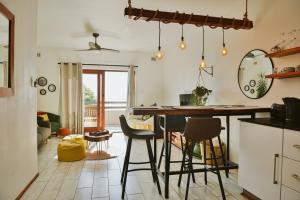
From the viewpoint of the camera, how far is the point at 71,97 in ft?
21.7

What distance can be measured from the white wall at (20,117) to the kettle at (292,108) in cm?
290

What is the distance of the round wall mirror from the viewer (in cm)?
292

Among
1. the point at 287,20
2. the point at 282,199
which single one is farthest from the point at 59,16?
the point at 282,199

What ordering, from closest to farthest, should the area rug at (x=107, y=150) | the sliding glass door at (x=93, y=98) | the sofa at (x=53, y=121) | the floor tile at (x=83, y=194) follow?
the floor tile at (x=83, y=194) < the area rug at (x=107, y=150) < the sofa at (x=53, y=121) < the sliding glass door at (x=93, y=98)

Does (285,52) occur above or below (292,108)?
above

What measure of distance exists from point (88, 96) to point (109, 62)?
134 cm

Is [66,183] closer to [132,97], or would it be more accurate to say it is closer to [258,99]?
[258,99]

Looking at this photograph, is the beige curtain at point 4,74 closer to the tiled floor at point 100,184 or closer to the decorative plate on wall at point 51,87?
the tiled floor at point 100,184

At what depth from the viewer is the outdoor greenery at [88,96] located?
22.8 feet

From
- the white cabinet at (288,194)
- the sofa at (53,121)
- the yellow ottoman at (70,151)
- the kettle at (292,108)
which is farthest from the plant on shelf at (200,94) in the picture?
the sofa at (53,121)

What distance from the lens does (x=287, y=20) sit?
259cm

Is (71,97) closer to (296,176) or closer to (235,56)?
(235,56)

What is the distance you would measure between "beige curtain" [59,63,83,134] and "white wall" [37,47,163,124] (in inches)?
9.4

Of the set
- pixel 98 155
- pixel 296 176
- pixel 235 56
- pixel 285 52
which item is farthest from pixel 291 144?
pixel 98 155
